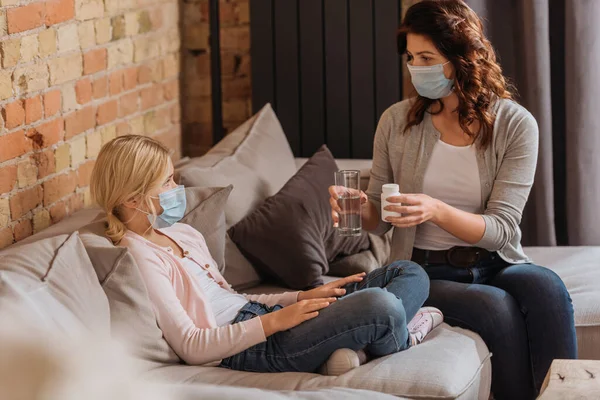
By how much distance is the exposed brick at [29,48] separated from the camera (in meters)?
2.44

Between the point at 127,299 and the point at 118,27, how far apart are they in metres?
1.32

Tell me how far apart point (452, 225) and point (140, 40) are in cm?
143

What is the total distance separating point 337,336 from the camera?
2.10m

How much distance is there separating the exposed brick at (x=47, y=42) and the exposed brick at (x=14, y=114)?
190mm

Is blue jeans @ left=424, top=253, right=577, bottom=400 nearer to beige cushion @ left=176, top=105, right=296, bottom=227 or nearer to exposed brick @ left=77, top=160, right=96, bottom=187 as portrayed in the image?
beige cushion @ left=176, top=105, right=296, bottom=227

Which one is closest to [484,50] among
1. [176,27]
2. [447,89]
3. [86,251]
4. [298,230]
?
[447,89]

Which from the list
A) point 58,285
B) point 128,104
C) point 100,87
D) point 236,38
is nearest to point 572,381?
point 58,285

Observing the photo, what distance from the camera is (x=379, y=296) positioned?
2119mm

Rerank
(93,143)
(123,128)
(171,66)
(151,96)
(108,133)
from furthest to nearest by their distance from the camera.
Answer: (171,66)
(151,96)
(123,128)
(108,133)
(93,143)

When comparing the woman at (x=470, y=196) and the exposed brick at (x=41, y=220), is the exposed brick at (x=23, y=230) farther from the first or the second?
the woman at (x=470, y=196)

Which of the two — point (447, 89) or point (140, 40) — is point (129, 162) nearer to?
point (447, 89)

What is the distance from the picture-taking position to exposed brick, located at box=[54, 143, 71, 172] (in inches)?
105

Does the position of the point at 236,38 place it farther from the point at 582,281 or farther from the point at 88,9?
the point at 582,281

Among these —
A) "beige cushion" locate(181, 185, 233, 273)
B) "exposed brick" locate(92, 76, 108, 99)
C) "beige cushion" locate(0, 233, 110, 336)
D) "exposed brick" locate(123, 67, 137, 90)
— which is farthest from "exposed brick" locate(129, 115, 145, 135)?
"beige cushion" locate(0, 233, 110, 336)
